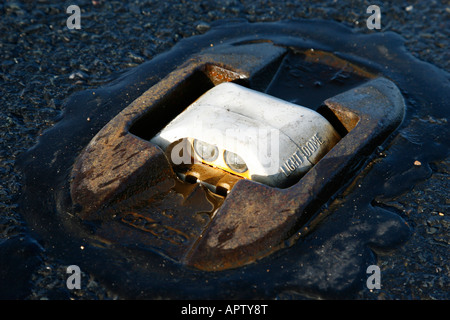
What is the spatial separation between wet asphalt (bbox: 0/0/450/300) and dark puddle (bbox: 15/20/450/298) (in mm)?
94

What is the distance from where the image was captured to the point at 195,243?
2873 millimetres

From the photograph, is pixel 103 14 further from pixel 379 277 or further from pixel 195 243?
pixel 379 277

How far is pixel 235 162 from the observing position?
10.3ft

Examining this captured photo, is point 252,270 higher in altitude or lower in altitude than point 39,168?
lower

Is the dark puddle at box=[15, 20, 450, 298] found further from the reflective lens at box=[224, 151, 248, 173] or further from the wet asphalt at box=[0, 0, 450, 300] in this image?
the reflective lens at box=[224, 151, 248, 173]

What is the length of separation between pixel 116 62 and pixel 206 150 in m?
1.64

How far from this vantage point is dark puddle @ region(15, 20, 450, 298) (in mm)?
2777

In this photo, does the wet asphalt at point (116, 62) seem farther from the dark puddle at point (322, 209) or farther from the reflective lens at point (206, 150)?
the reflective lens at point (206, 150)

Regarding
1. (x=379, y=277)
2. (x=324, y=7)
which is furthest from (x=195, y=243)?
(x=324, y=7)

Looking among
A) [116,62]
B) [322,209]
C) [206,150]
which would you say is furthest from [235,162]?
[116,62]

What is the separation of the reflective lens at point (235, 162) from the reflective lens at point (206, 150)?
7 centimetres

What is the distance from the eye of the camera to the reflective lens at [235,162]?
10.3 feet

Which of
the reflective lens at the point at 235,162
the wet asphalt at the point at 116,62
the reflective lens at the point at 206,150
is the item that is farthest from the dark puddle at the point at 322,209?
the reflective lens at the point at 206,150
